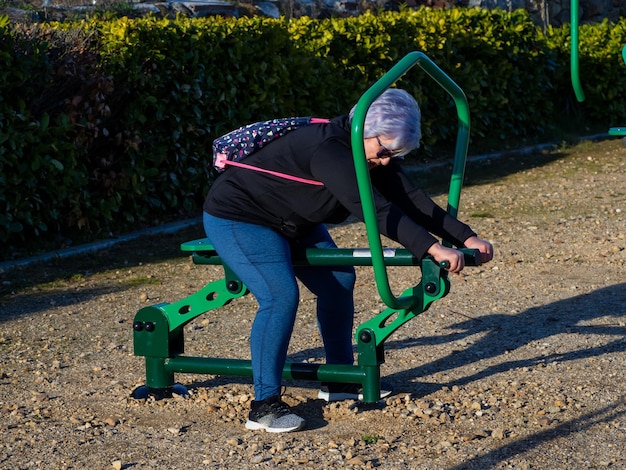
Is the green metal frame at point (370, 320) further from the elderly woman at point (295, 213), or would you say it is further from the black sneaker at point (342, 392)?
the black sneaker at point (342, 392)

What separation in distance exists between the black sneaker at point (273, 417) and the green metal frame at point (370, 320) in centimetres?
20

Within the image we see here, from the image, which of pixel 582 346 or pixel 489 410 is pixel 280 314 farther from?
pixel 582 346

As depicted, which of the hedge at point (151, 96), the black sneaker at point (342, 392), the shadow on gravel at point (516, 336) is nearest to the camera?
the black sneaker at point (342, 392)

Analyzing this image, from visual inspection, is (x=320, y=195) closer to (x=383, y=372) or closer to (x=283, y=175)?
(x=283, y=175)

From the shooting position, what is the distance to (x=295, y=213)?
4.13 m

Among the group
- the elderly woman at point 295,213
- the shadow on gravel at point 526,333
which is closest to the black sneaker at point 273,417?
the elderly woman at point 295,213

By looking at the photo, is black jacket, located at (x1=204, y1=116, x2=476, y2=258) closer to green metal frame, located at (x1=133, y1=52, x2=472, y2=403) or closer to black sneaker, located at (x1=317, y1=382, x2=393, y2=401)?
green metal frame, located at (x1=133, y1=52, x2=472, y2=403)

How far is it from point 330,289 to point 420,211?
501 mm

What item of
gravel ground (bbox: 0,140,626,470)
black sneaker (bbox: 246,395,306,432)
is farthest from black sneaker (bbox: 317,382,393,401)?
black sneaker (bbox: 246,395,306,432)

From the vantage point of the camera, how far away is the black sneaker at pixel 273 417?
4.12 meters

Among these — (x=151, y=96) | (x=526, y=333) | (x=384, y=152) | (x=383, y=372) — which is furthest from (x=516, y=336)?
(x=151, y=96)

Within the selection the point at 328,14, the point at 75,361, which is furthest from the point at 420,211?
the point at 328,14

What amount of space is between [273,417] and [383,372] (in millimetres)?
964

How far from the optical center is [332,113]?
1038 centimetres
